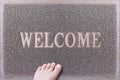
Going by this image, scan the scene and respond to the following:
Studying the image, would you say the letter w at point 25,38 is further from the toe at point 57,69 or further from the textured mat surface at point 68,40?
the toe at point 57,69

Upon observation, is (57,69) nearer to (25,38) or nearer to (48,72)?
(48,72)

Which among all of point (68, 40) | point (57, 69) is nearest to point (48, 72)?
point (57, 69)

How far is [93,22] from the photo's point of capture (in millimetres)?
1799

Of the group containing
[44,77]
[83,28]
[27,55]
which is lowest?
[44,77]

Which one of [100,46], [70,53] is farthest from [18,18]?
[100,46]

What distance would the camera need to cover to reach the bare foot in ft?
5.87

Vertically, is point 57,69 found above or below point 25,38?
below

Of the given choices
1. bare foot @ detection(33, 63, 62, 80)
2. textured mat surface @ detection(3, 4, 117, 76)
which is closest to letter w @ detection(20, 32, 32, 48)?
textured mat surface @ detection(3, 4, 117, 76)

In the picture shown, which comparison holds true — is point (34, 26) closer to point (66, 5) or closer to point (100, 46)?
point (66, 5)

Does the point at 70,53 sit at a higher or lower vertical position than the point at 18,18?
lower

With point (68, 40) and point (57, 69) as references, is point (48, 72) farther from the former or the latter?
point (68, 40)

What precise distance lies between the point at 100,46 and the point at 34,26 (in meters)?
0.34

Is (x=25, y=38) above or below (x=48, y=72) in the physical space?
above

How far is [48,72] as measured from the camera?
1802mm
